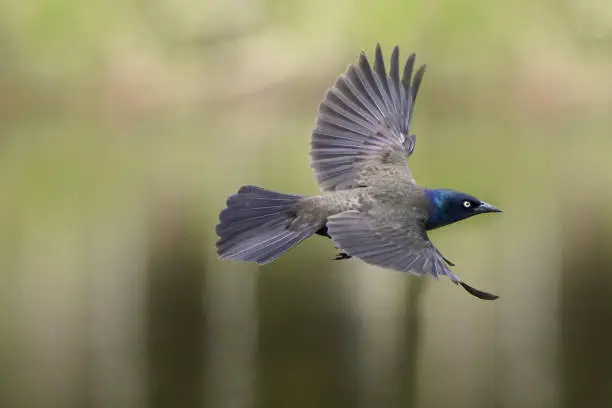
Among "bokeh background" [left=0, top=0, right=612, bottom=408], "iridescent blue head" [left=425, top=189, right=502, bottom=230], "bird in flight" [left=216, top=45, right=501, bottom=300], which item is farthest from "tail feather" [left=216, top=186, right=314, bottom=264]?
"bokeh background" [left=0, top=0, right=612, bottom=408]

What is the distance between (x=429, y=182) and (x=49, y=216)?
4.44 meters

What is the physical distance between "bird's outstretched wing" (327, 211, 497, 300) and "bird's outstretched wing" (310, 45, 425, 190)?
81 cm

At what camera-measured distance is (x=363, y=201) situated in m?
5.39

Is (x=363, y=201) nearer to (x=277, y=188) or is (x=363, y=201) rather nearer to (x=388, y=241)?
(x=388, y=241)

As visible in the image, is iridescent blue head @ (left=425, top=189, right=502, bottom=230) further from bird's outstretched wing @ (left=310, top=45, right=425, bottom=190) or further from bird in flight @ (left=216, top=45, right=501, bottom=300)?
bird's outstretched wing @ (left=310, top=45, right=425, bottom=190)

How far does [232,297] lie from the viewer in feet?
35.0

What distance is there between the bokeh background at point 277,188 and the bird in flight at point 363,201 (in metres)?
2.75

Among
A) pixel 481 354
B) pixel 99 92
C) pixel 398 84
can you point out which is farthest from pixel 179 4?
pixel 398 84

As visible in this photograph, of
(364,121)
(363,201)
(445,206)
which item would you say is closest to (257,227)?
(363,201)

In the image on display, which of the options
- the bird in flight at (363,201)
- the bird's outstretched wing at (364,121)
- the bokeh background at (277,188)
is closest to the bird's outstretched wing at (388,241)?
the bird in flight at (363,201)

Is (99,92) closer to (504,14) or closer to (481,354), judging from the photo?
(504,14)

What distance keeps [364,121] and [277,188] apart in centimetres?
742

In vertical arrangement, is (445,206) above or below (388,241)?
above

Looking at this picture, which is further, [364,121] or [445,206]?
[364,121]
